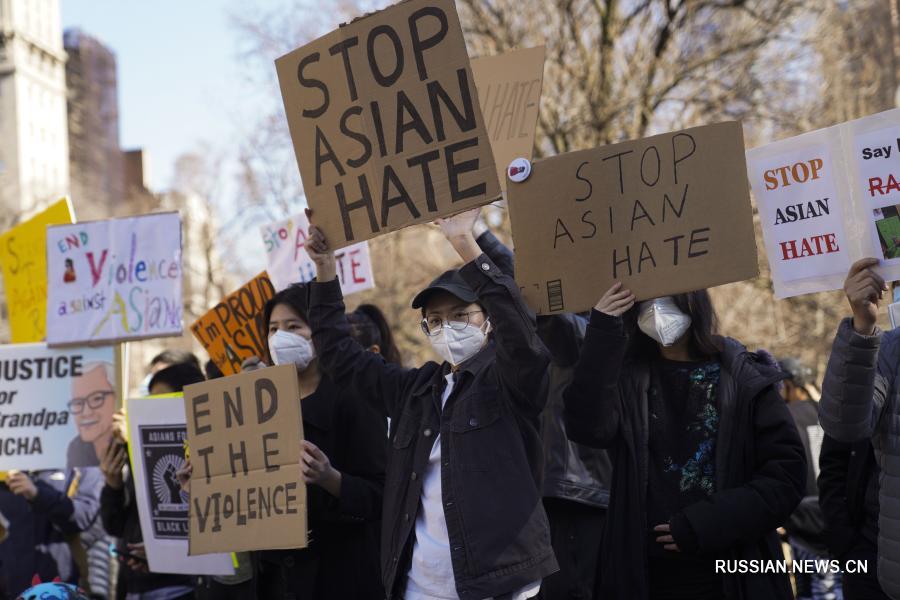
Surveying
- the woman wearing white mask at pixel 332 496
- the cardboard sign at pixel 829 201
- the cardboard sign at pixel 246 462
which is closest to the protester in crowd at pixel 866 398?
the cardboard sign at pixel 829 201

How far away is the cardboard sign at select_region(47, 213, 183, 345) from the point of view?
20.8ft

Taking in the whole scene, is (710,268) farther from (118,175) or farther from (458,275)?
(118,175)

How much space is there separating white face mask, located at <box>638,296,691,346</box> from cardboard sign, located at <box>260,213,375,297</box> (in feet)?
10.5

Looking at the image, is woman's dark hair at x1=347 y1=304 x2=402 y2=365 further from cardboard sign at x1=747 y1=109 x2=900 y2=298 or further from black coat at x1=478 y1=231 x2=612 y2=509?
cardboard sign at x1=747 y1=109 x2=900 y2=298

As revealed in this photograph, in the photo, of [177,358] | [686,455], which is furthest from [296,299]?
[177,358]

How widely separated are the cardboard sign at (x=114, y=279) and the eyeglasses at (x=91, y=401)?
30 centimetres

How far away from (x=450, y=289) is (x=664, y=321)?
830 millimetres

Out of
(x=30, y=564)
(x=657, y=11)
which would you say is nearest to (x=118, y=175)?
(x=657, y=11)

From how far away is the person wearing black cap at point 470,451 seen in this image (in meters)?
3.71

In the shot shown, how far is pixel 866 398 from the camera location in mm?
3734

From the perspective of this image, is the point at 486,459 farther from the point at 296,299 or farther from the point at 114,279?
the point at 114,279

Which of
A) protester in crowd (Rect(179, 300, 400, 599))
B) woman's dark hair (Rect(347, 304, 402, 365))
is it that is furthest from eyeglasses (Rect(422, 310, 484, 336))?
woman's dark hair (Rect(347, 304, 402, 365))

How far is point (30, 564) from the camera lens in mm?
6625

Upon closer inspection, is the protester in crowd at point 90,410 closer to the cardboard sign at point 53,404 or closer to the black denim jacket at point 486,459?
the cardboard sign at point 53,404
